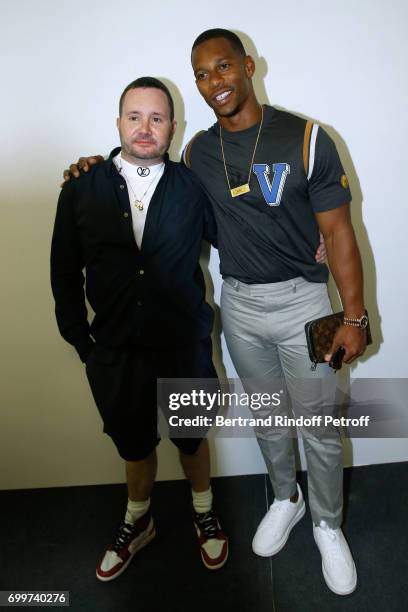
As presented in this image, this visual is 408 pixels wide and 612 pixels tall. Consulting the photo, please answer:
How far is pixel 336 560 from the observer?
5.78ft

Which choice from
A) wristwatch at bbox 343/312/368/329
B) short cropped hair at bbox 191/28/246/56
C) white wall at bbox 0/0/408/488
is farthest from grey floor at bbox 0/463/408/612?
short cropped hair at bbox 191/28/246/56

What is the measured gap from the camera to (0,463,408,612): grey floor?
173cm

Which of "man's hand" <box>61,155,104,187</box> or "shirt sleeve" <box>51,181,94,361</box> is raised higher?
"man's hand" <box>61,155,104,187</box>

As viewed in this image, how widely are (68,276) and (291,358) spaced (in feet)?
2.67

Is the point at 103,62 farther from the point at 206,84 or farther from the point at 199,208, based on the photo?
the point at 199,208

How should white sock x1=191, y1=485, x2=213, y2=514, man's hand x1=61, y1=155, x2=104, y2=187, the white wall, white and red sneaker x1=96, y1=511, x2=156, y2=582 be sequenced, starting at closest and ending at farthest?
man's hand x1=61, y1=155, x2=104, y2=187 → the white wall → white and red sneaker x1=96, y1=511, x2=156, y2=582 → white sock x1=191, y1=485, x2=213, y2=514

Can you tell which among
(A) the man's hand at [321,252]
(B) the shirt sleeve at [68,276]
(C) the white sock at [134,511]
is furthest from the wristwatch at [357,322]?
(C) the white sock at [134,511]

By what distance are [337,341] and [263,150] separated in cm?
65

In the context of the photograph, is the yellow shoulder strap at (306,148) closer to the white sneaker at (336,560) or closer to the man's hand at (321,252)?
the man's hand at (321,252)

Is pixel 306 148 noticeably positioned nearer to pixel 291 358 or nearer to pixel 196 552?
pixel 291 358

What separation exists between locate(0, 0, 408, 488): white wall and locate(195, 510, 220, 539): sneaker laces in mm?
876

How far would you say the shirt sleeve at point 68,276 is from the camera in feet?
5.14

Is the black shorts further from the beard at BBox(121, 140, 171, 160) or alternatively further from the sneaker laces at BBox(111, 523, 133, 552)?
the beard at BBox(121, 140, 171, 160)

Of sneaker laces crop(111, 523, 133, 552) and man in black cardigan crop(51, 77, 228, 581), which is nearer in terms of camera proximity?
man in black cardigan crop(51, 77, 228, 581)
